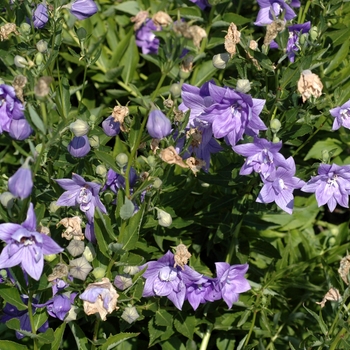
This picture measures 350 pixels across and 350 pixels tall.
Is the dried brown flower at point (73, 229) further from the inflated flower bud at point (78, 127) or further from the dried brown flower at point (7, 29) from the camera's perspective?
the dried brown flower at point (7, 29)

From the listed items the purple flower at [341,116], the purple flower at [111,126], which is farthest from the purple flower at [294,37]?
the purple flower at [111,126]

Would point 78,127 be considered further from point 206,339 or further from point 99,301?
point 206,339

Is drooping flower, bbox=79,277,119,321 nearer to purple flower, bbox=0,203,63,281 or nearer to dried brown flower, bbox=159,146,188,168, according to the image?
purple flower, bbox=0,203,63,281

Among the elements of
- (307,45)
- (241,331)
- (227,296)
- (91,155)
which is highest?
(307,45)

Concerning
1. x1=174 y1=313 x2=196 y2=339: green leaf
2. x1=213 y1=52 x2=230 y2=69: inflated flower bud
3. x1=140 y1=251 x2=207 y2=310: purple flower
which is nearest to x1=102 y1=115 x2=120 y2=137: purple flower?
x1=213 y1=52 x2=230 y2=69: inflated flower bud

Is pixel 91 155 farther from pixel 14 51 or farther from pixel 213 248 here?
pixel 213 248

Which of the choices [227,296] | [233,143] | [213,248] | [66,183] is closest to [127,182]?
[66,183]

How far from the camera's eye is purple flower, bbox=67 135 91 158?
230 centimetres

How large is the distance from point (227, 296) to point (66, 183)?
0.87 meters

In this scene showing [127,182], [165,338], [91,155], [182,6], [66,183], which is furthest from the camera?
[182,6]

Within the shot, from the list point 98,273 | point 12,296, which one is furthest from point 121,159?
point 12,296

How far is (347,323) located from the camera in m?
2.40

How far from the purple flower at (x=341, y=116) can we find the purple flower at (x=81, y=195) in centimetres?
102

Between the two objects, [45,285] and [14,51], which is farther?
[14,51]
